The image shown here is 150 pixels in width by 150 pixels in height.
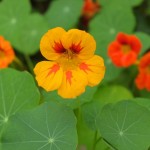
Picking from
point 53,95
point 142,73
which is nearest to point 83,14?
point 142,73

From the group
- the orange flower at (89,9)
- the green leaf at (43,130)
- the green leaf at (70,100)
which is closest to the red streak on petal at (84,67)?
the green leaf at (43,130)

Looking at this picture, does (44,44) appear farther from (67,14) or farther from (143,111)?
(67,14)

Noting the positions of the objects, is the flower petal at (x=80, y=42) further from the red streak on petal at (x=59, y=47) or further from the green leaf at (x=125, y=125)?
the green leaf at (x=125, y=125)

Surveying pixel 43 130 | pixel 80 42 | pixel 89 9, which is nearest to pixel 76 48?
pixel 80 42

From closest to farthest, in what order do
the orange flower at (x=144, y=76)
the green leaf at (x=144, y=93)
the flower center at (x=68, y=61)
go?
the flower center at (x=68, y=61), the orange flower at (x=144, y=76), the green leaf at (x=144, y=93)

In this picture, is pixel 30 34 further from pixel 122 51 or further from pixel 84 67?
pixel 84 67

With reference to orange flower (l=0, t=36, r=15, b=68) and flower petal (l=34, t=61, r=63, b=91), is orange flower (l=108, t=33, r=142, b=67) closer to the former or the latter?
orange flower (l=0, t=36, r=15, b=68)

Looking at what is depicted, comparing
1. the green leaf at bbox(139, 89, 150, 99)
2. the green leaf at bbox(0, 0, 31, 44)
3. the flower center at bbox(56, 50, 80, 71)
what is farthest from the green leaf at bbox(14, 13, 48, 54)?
the flower center at bbox(56, 50, 80, 71)
